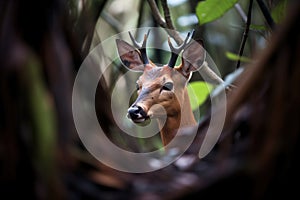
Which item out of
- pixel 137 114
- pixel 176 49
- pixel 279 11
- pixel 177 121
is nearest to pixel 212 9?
pixel 279 11

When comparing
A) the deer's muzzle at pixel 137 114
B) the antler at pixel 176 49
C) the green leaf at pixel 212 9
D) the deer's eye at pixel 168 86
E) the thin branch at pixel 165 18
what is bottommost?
the deer's muzzle at pixel 137 114

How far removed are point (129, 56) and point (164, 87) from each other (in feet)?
0.70

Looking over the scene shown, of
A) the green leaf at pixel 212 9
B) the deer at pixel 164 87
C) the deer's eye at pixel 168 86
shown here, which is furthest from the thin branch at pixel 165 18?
the deer's eye at pixel 168 86

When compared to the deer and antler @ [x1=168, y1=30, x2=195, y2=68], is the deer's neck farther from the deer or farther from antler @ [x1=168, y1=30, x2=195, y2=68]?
antler @ [x1=168, y1=30, x2=195, y2=68]

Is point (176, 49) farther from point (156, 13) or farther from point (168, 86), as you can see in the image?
point (156, 13)

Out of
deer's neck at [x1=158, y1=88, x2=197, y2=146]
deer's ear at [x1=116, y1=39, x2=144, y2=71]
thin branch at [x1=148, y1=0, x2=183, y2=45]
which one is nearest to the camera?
thin branch at [x1=148, y1=0, x2=183, y2=45]

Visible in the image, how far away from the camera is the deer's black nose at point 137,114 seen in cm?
247

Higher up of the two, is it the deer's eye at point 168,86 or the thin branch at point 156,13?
the deer's eye at point 168,86

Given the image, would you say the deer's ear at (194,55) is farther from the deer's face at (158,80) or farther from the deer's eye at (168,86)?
the deer's eye at (168,86)

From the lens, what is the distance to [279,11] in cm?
101

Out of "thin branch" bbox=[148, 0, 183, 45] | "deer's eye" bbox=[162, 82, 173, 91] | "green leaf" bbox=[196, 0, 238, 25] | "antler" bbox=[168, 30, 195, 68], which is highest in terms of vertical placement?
"antler" bbox=[168, 30, 195, 68]

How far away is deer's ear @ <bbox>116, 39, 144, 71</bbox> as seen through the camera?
256 centimetres

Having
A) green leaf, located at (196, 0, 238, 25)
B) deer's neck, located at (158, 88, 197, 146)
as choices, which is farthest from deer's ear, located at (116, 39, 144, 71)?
green leaf, located at (196, 0, 238, 25)

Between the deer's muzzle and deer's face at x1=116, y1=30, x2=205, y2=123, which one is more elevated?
deer's face at x1=116, y1=30, x2=205, y2=123
